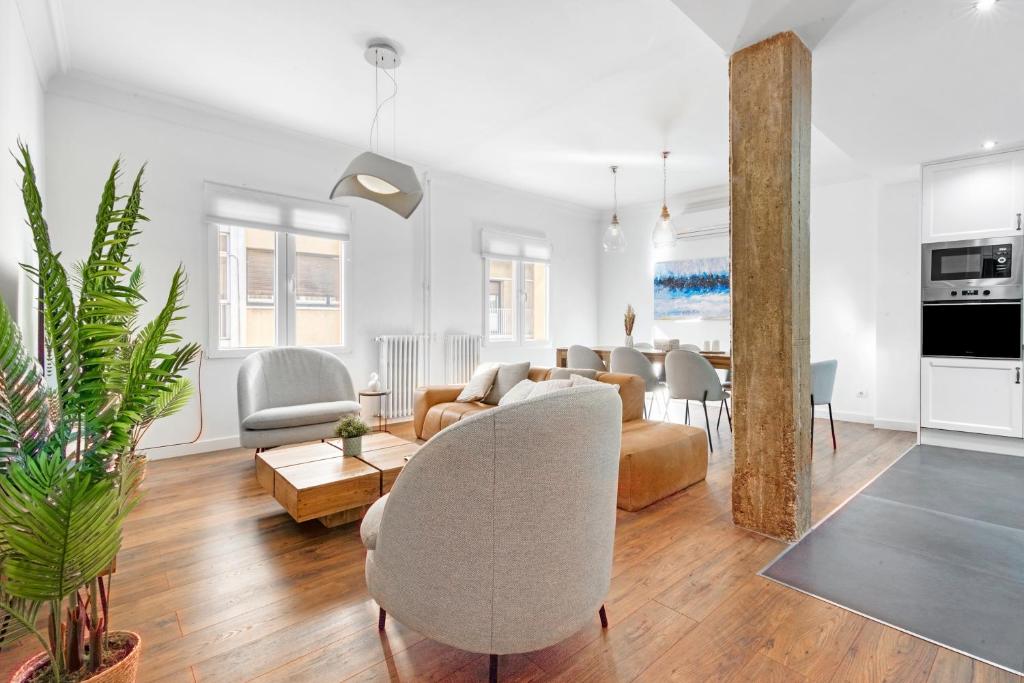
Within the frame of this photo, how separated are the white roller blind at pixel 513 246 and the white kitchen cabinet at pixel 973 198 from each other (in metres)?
4.13

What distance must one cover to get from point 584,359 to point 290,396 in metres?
2.83

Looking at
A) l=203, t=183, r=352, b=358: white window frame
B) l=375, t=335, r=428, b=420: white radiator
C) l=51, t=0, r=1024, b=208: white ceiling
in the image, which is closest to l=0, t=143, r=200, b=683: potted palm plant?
l=51, t=0, r=1024, b=208: white ceiling

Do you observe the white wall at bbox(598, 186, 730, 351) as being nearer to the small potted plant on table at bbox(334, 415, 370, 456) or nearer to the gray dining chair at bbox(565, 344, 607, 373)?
the gray dining chair at bbox(565, 344, 607, 373)

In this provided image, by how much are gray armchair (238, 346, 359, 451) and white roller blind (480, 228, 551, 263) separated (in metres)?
2.62

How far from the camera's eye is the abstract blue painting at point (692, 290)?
6355mm

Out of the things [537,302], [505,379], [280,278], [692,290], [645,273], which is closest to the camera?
[505,379]

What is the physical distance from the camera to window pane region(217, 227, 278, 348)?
4277 millimetres

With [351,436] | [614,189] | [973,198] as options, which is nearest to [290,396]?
[351,436]

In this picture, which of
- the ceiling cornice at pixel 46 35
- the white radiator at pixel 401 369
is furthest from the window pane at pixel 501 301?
the ceiling cornice at pixel 46 35

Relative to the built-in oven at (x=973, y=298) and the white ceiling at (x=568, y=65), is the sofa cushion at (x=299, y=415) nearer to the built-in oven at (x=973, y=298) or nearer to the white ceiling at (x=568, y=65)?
the white ceiling at (x=568, y=65)

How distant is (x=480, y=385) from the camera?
14.5 feet

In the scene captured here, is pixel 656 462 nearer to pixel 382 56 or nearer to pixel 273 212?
pixel 382 56

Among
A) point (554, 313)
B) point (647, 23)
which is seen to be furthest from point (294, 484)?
point (554, 313)

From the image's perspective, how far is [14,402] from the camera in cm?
119
